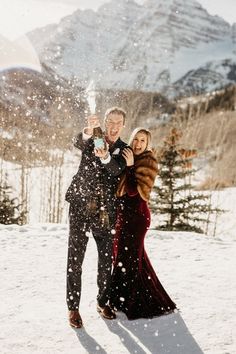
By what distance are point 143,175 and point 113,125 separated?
1.80 feet

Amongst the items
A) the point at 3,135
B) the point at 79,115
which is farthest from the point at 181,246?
the point at 3,135

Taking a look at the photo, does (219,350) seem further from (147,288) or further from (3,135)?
(3,135)

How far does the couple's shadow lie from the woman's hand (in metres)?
1.50

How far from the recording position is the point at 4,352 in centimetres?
381

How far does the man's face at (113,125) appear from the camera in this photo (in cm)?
409

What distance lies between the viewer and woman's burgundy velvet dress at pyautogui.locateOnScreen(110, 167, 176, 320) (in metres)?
4.46

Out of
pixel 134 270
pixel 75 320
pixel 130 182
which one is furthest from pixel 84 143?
pixel 75 320

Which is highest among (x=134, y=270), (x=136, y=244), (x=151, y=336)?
(x=136, y=244)

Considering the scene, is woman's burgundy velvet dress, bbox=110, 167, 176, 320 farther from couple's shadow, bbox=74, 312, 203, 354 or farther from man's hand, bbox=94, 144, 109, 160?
man's hand, bbox=94, 144, 109, 160

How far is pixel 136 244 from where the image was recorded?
14.8 feet

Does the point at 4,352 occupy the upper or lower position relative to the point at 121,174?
lower

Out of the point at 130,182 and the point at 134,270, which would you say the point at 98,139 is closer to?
the point at 130,182

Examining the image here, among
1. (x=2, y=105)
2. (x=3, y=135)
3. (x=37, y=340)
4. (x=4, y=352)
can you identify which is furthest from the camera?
(x=2, y=105)

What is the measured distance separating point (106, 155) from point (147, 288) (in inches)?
59.4
